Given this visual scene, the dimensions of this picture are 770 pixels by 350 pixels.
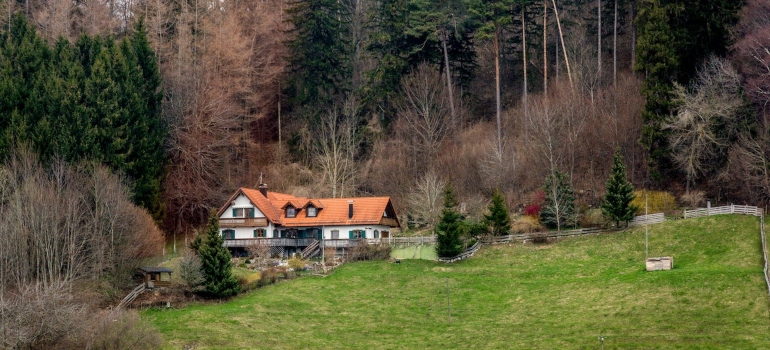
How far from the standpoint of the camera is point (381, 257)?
214 feet

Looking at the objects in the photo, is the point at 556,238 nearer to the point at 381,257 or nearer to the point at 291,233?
the point at 381,257

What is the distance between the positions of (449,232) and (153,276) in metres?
19.0

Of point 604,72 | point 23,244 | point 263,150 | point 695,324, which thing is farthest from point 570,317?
point 263,150

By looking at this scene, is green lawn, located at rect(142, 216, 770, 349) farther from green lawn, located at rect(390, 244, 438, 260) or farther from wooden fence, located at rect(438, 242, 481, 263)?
green lawn, located at rect(390, 244, 438, 260)

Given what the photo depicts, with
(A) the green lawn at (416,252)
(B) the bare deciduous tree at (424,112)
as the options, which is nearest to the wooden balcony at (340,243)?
(A) the green lawn at (416,252)

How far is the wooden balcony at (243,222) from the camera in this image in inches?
2726

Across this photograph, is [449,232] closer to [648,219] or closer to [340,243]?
[340,243]

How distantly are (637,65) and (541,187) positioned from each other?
11.4 m

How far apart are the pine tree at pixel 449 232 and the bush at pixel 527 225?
5.29 m

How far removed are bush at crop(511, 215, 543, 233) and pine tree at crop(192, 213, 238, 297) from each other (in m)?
21.1

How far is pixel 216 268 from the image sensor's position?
54.5m

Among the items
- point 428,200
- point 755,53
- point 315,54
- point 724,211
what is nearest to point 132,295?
point 428,200

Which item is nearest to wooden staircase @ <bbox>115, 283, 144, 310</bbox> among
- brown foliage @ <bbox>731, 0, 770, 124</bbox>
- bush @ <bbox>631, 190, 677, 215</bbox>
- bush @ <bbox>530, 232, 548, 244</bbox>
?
bush @ <bbox>530, 232, 548, 244</bbox>

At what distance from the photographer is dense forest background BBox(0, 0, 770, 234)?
65.8m
